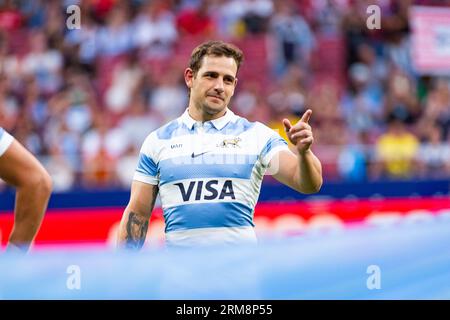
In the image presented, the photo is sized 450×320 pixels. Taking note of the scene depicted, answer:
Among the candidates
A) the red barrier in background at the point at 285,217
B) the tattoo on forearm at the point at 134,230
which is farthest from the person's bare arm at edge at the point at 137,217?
the red barrier in background at the point at 285,217

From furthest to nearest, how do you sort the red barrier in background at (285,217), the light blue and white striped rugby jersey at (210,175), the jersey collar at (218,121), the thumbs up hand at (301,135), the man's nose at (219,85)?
the red barrier in background at (285,217), the jersey collar at (218,121), the man's nose at (219,85), the light blue and white striped rugby jersey at (210,175), the thumbs up hand at (301,135)

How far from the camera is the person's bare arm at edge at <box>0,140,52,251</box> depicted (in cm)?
395

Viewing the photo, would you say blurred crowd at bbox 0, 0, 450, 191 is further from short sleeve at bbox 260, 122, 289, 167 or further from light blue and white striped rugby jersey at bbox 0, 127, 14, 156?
light blue and white striped rugby jersey at bbox 0, 127, 14, 156

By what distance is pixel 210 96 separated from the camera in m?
5.43

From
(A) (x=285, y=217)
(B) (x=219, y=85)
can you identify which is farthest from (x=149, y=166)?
(A) (x=285, y=217)

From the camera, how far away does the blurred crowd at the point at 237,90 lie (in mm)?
12836

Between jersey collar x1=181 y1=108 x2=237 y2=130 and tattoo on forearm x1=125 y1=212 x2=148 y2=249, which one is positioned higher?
jersey collar x1=181 y1=108 x2=237 y2=130

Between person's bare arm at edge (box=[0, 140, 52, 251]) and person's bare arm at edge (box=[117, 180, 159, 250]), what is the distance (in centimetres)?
141

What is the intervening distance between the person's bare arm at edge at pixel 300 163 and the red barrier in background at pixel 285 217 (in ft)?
19.6

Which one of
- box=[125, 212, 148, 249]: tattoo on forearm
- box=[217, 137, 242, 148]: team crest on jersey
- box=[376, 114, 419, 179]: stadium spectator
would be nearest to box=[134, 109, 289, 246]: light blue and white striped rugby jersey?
box=[217, 137, 242, 148]: team crest on jersey

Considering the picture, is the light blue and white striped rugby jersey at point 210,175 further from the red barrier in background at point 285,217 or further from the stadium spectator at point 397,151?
the stadium spectator at point 397,151

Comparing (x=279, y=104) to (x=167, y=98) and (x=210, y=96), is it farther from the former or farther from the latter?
(x=210, y=96)

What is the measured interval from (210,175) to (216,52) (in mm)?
669

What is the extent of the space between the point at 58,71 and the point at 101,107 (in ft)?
3.39
